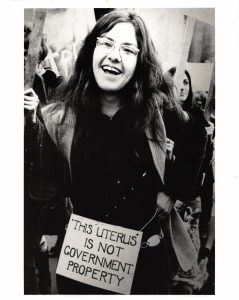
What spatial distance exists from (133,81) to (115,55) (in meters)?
0.11

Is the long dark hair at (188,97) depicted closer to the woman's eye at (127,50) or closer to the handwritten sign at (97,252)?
the woman's eye at (127,50)

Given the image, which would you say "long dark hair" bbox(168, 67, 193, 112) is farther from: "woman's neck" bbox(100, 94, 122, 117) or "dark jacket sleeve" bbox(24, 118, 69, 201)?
"dark jacket sleeve" bbox(24, 118, 69, 201)

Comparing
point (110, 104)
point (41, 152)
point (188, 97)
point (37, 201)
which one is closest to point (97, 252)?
point (37, 201)

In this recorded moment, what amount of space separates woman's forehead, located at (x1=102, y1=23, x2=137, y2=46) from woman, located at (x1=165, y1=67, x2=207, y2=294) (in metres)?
0.18

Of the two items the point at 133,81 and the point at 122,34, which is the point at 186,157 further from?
the point at 122,34

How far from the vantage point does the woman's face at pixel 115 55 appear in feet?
4.07

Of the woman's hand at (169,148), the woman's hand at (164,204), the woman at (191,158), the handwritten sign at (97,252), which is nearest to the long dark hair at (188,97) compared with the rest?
the woman at (191,158)

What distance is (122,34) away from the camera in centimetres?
125

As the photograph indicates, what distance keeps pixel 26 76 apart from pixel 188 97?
57cm

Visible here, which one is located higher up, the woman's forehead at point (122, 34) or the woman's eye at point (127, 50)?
the woman's forehead at point (122, 34)

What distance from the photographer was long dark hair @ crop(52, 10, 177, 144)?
1248 mm

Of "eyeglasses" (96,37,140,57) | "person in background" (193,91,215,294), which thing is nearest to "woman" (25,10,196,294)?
"eyeglasses" (96,37,140,57)

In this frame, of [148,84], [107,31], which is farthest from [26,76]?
[148,84]
